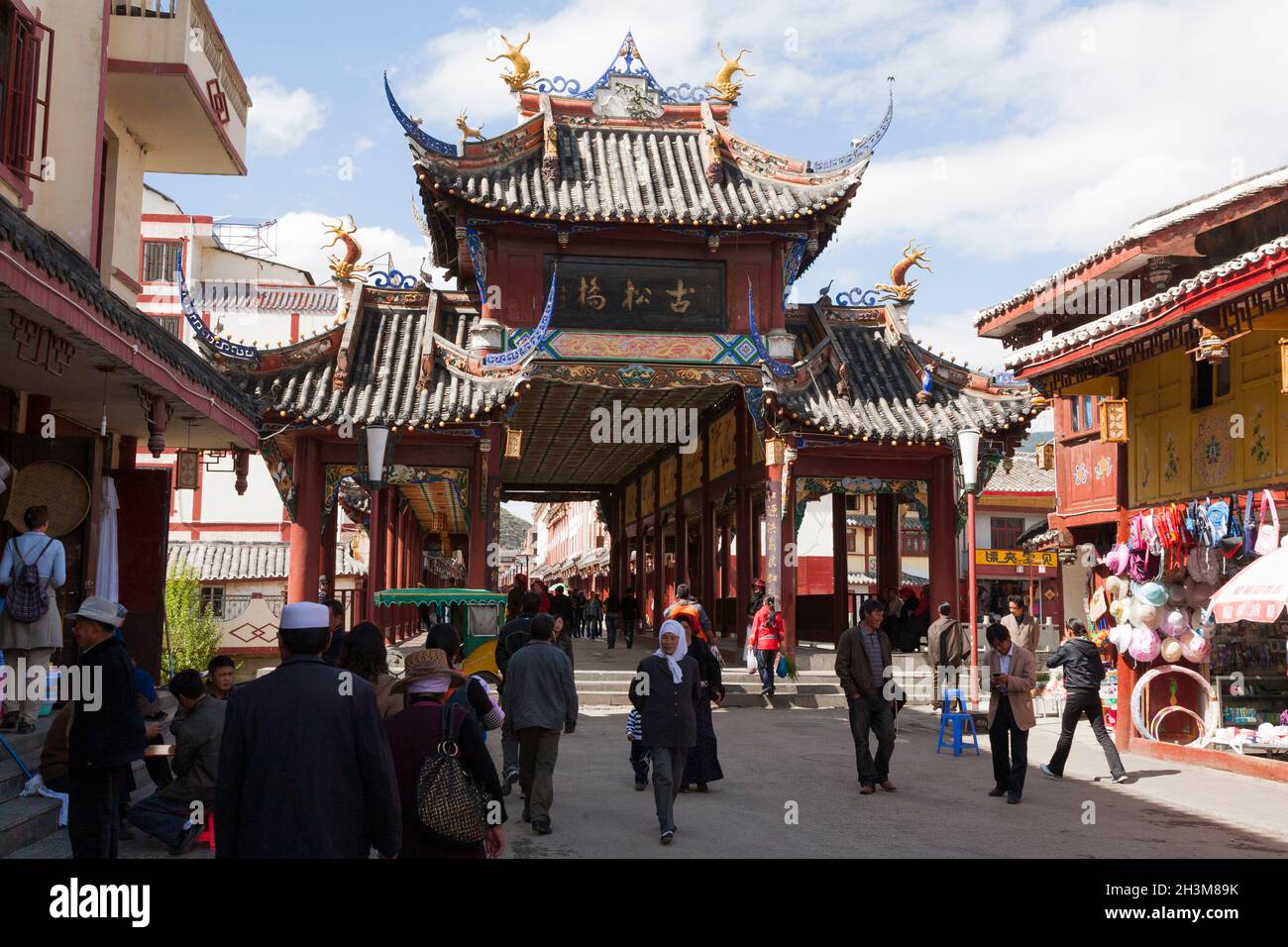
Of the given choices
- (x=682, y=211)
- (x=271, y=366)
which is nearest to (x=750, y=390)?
(x=682, y=211)

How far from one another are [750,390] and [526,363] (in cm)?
401

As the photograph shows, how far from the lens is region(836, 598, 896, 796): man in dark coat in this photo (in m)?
10.5

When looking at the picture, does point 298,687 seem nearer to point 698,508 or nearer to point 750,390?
point 750,390

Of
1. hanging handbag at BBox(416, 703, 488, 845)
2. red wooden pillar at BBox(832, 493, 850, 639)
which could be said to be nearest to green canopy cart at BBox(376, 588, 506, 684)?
hanging handbag at BBox(416, 703, 488, 845)

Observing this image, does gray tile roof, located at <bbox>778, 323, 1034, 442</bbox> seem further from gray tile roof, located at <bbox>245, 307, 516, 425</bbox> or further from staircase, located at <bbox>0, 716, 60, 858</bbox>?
staircase, located at <bbox>0, 716, 60, 858</bbox>

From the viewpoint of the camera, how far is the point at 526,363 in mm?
18828

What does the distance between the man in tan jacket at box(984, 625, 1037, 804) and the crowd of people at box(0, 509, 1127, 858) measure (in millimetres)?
18

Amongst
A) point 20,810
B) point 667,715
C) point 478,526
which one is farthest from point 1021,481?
point 20,810

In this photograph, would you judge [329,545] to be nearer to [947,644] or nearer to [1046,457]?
[947,644]

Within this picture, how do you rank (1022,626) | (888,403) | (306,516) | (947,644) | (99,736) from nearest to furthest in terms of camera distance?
(99,736) < (1022,626) < (947,644) < (306,516) < (888,403)

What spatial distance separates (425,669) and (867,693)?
5939mm

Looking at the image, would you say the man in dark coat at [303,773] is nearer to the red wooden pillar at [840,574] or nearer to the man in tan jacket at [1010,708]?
the man in tan jacket at [1010,708]

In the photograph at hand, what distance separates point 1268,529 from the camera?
11.6 m

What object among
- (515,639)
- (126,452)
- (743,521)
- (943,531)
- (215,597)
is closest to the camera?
(515,639)
